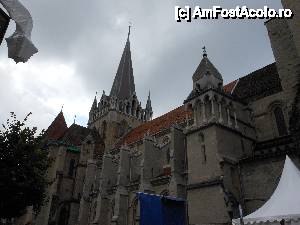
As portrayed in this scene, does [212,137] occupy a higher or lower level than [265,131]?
lower

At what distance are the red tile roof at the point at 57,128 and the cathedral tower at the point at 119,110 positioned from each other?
4346mm

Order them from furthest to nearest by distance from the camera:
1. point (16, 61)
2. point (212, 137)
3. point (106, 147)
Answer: point (106, 147) → point (212, 137) → point (16, 61)

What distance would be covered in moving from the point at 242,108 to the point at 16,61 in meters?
17.7

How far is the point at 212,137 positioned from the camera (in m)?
17.1

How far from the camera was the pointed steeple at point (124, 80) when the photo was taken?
145ft

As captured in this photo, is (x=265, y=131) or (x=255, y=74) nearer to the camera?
(x=265, y=131)

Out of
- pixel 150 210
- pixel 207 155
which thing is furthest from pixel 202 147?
pixel 150 210

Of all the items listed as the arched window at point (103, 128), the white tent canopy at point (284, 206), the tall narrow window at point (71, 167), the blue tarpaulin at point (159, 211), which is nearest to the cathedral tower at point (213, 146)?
the white tent canopy at point (284, 206)

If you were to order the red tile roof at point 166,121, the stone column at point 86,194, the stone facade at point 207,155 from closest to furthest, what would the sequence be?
the stone facade at point 207,155
the stone column at point 86,194
the red tile roof at point 166,121

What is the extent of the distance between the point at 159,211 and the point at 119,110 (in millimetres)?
33514

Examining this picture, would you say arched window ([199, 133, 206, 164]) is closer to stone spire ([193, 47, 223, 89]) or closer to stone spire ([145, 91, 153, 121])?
stone spire ([193, 47, 223, 89])

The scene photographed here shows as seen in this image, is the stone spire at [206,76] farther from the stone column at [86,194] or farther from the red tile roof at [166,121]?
the stone column at [86,194]

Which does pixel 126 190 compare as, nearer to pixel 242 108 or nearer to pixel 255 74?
pixel 242 108

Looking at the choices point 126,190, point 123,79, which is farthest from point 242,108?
point 123,79
